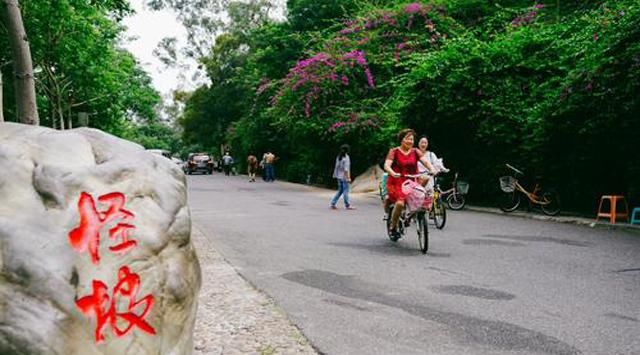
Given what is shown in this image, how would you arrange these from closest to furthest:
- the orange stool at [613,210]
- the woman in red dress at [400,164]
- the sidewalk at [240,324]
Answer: the sidewalk at [240,324] < the woman in red dress at [400,164] < the orange stool at [613,210]

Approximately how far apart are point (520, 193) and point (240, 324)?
37.5 feet

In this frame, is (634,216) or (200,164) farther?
(200,164)

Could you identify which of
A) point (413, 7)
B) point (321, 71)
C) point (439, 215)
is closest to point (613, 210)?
point (439, 215)

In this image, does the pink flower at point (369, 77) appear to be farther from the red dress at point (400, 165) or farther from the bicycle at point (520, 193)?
the red dress at point (400, 165)

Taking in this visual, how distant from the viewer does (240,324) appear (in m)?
4.66

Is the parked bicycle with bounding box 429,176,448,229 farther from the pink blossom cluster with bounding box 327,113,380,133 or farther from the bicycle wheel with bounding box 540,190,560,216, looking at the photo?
the pink blossom cluster with bounding box 327,113,380,133

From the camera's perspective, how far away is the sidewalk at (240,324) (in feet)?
13.5

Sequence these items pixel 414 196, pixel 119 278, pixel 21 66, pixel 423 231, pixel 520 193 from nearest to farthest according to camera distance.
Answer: pixel 119 278, pixel 414 196, pixel 423 231, pixel 21 66, pixel 520 193

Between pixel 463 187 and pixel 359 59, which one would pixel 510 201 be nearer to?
pixel 463 187

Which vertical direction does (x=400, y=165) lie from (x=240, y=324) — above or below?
above

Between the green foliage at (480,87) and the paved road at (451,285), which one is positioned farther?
the green foliage at (480,87)

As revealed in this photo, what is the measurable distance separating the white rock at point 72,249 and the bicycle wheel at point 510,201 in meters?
12.3

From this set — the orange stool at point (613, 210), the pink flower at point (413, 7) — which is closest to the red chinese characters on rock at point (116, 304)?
the orange stool at point (613, 210)

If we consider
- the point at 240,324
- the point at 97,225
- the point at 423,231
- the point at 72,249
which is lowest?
the point at 240,324
